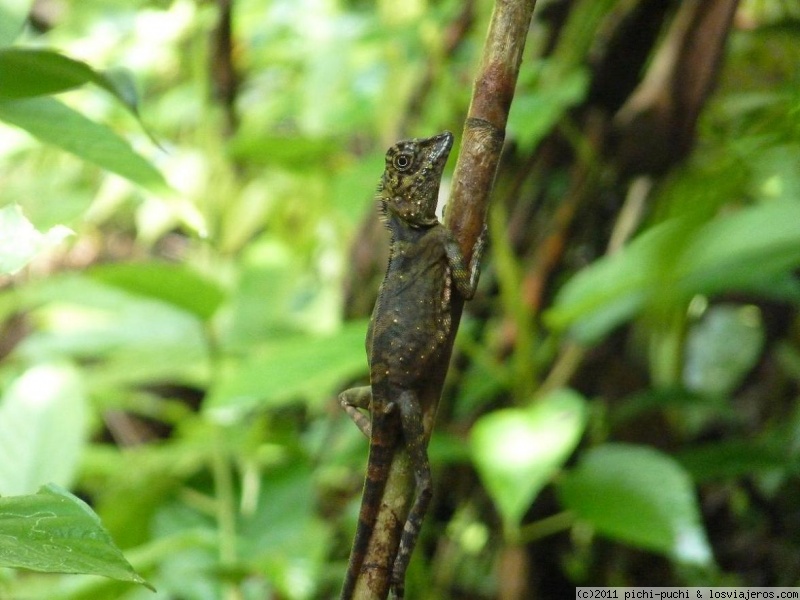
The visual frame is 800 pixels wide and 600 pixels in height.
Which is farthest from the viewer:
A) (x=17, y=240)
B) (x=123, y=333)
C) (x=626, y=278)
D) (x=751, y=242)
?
(x=123, y=333)

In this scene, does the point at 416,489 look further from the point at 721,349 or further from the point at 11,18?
the point at 721,349

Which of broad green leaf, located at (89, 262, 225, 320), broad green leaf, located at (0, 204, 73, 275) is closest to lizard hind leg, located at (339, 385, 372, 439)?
broad green leaf, located at (89, 262, 225, 320)

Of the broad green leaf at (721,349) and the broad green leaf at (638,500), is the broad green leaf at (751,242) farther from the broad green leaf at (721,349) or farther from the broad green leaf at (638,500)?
the broad green leaf at (721,349)

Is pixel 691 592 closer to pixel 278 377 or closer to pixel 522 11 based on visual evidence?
pixel 278 377

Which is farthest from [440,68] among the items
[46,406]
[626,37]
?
[46,406]

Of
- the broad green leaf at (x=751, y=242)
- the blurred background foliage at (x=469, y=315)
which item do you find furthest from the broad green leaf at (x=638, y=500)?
the broad green leaf at (x=751, y=242)

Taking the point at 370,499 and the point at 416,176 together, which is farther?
the point at 416,176

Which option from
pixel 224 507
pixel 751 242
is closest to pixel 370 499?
pixel 751 242
